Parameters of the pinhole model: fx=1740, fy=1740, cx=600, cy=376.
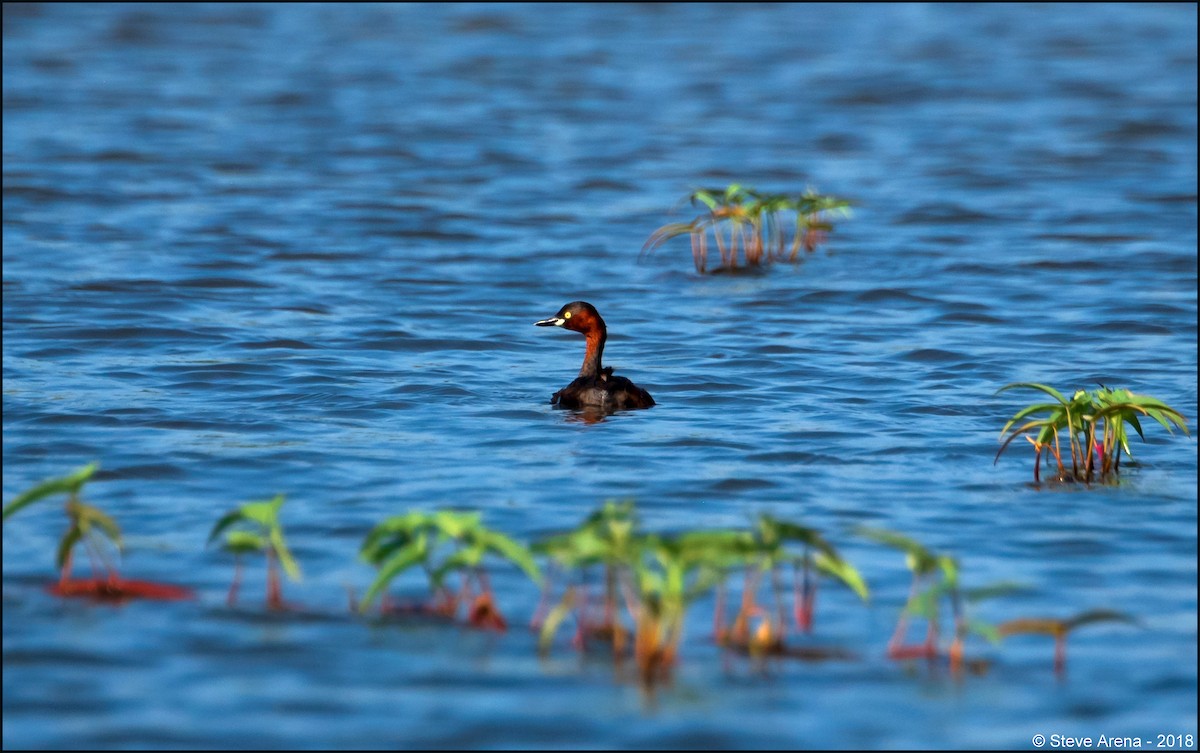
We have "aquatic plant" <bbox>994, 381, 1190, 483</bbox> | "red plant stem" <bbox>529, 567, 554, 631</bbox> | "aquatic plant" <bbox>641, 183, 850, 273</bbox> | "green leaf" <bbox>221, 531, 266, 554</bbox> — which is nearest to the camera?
"green leaf" <bbox>221, 531, 266, 554</bbox>

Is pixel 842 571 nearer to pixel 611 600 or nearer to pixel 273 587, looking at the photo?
pixel 611 600

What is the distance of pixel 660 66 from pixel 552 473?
875 inches

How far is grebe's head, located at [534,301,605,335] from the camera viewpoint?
11719 mm

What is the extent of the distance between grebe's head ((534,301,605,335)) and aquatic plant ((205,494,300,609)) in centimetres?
400

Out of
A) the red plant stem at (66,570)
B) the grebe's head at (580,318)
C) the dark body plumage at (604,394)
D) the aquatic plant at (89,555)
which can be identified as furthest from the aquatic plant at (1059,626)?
the grebe's head at (580,318)

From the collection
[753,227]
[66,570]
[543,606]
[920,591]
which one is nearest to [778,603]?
[920,591]

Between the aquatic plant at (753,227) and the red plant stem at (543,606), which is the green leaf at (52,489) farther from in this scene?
the aquatic plant at (753,227)

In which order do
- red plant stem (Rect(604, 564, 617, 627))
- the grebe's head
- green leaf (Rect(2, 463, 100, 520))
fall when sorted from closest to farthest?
red plant stem (Rect(604, 564, 617, 627)) < green leaf (Rect(2, 463, 100, 520)) < the grebe's head

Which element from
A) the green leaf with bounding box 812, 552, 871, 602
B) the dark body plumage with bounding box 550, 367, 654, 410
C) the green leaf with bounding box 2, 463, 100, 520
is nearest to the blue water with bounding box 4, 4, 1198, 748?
the dark body plumage with bounding box 550, 367, 654, 410

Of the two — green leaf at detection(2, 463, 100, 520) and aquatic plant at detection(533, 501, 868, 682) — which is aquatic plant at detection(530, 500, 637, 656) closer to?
aquatic plant at detection(533, 501, 868, 682)

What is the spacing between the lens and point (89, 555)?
7445 mm

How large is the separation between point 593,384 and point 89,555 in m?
4.17

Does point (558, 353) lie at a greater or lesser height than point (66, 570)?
greater

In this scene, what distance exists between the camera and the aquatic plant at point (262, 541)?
6.54 m
